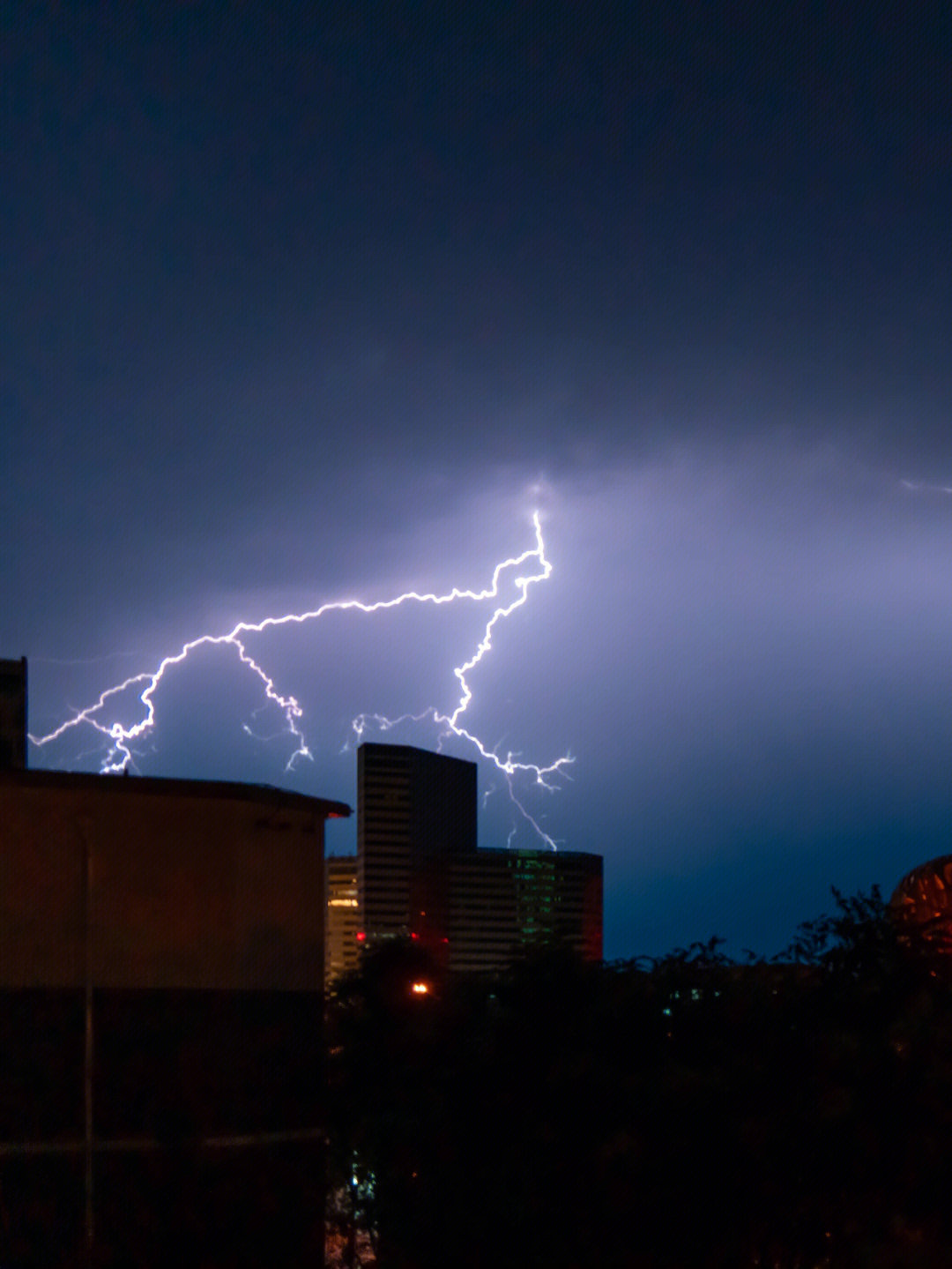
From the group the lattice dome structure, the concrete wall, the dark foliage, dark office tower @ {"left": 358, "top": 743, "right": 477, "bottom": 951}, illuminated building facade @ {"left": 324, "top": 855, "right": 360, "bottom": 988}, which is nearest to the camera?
the dark foliage

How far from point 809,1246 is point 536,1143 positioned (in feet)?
7.47

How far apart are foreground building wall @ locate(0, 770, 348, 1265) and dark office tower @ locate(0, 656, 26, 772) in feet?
43.5

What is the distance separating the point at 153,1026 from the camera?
12.3 metres

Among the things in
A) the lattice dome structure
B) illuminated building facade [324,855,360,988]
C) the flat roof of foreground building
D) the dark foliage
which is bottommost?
illuminated building facade [324,855,360,988]

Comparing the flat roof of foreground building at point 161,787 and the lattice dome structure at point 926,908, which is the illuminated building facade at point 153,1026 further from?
the lattice dome structure at point 926,908

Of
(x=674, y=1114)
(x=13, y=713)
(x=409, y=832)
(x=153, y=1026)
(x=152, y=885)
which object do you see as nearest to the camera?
(x=674, y=1114)

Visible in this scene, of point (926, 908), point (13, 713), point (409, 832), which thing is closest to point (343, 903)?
point (409, 832)

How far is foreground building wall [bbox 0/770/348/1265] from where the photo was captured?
1176 cm

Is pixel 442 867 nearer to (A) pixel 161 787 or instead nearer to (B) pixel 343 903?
(B) pixel 343 903

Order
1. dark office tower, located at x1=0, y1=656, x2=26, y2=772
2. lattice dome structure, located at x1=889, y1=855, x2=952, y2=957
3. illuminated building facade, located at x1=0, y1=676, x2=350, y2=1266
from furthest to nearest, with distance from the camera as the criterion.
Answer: dark office tower, located at x1=0, y1=656, x2=26, y2=772 < lattice dome structure, located at x1=889, y1=855, x2=952, y2=957 < illuminated building facade, located at x1=0, y1=676, x2=350, y2=1266

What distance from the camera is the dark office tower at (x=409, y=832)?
270 ft

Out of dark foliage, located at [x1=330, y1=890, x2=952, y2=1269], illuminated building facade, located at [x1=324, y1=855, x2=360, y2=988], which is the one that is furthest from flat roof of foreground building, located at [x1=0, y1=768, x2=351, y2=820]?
illuminated building facade, located at [x1=324, y1=855, x2=360, y2=988]

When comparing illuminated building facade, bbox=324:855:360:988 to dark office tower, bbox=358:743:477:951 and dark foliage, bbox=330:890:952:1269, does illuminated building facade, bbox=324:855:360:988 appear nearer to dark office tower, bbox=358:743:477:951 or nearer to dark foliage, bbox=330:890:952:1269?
dark office tower, bbox=358:743:477:951

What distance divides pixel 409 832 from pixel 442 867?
2.94 meters
